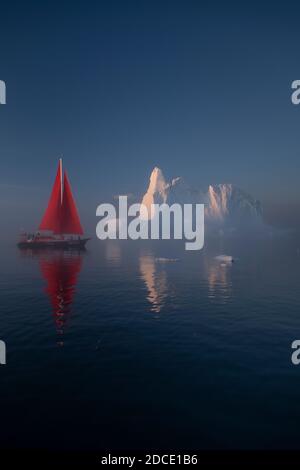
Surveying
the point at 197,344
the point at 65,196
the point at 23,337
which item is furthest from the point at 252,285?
the point at 65,196

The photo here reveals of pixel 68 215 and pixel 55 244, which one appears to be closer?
pixel 68 215

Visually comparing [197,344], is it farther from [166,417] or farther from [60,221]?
[60,221]

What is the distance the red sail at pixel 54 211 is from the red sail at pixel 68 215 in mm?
1678

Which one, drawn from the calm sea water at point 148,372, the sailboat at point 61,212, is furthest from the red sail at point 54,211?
the calm sea water at point 148,372

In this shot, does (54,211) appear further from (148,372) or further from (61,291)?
(148,372)

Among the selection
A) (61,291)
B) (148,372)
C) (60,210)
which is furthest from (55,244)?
(148,372)

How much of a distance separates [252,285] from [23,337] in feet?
114

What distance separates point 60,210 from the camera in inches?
3809

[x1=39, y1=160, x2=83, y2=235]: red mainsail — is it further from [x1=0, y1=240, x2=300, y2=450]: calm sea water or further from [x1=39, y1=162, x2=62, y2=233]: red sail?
[x1=0, y1=240, x2=300, y2=450]: calm sea water

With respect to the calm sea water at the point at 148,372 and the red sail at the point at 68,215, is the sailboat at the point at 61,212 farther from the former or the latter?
the calm sea water at the point at 148,372

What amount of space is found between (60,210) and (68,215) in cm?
319

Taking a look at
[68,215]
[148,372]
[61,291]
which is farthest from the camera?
[68,215]

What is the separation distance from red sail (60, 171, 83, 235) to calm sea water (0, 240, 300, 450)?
64.4 metres

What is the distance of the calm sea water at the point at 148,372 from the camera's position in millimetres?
11641
